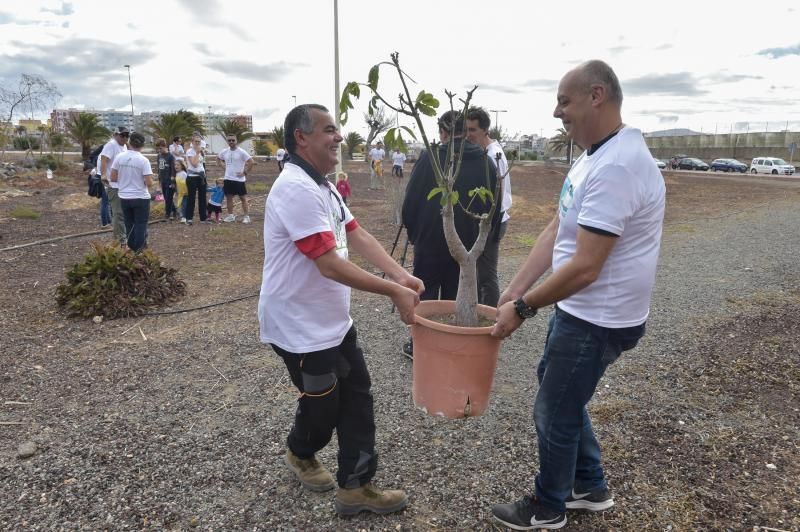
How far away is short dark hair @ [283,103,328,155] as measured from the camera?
2.26 metres

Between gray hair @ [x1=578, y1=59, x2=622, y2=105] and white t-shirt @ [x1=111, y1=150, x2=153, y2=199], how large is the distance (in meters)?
6.72

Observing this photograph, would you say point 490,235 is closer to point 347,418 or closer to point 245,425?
point 347,418

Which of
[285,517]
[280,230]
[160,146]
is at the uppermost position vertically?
[160,146]

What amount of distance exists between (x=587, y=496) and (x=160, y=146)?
1139 centimetres

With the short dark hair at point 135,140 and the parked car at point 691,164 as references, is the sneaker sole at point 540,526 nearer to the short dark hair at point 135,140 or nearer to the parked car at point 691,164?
the short dark hair at point 135,140

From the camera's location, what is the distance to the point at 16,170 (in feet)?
80.4

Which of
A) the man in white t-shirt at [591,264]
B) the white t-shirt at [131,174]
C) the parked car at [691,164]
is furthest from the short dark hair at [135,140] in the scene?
the parked car at [691,164]

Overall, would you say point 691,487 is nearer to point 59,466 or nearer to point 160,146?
point 59,466

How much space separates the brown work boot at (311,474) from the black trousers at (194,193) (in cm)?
965

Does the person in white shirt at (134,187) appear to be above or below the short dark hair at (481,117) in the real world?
below

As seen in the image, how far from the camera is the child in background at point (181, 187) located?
11477 millimetres

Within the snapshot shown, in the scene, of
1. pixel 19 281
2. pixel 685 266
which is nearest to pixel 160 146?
pixel 19 281

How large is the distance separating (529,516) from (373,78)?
2179 millimetres

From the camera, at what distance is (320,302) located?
2291mm
